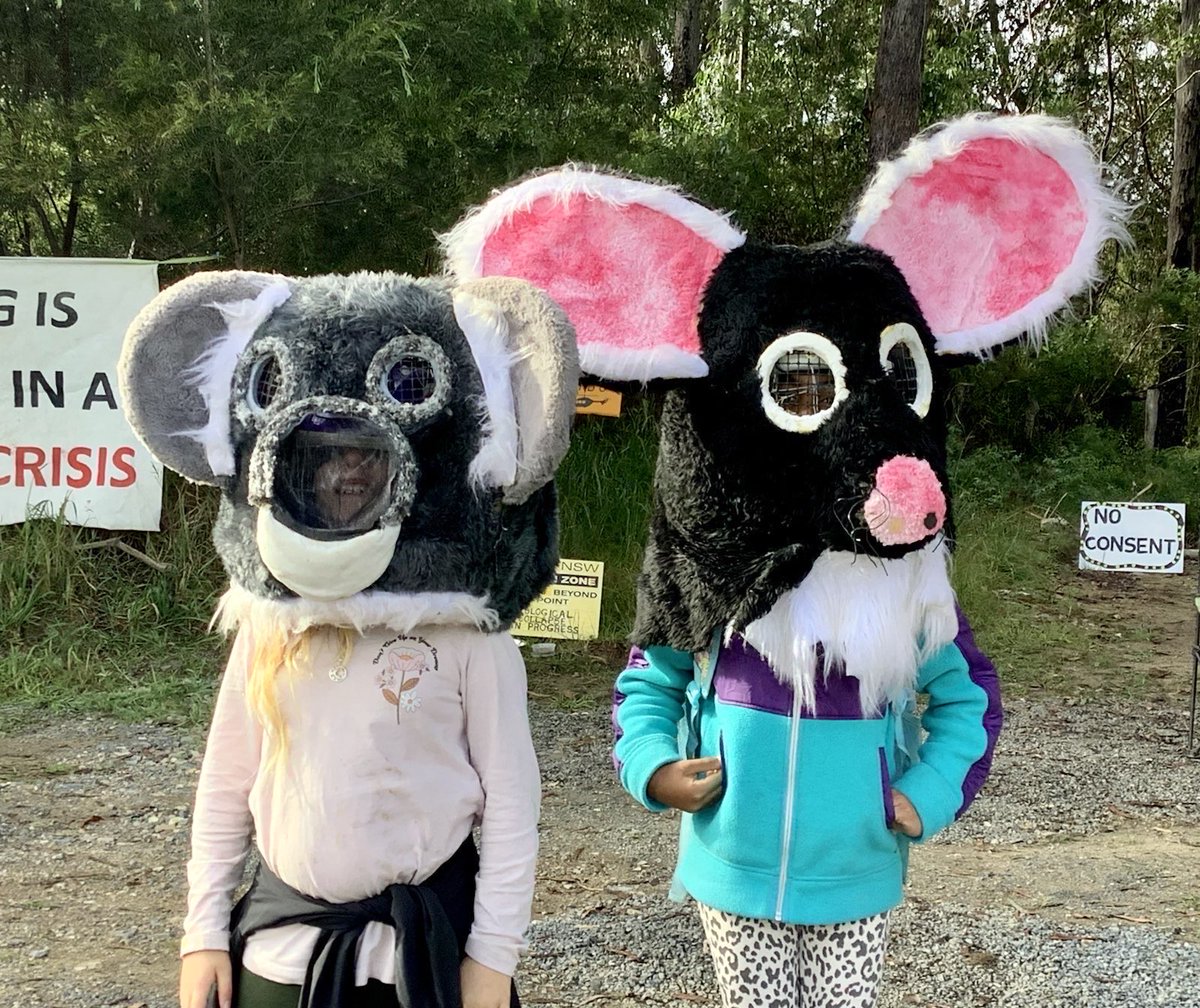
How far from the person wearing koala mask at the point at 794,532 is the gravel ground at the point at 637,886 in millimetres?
1149

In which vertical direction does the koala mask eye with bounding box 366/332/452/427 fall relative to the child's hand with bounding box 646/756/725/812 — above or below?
above

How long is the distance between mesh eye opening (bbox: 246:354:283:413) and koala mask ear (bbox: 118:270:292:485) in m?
0.03

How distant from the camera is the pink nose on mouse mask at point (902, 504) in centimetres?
173

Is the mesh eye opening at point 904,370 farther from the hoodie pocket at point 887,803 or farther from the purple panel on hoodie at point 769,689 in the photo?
the hoodie pocket at point 887,803

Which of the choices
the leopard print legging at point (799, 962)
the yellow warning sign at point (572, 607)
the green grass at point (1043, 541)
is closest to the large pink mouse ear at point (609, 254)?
the leopard print legging at point (799, 962)

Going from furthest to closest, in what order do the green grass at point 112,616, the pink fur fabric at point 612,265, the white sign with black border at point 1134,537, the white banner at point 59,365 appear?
the white sign with black border at point 1134,537
the white banner at point 59,365
the green grass at point 112,616
the pink fur fabric at point 612,265

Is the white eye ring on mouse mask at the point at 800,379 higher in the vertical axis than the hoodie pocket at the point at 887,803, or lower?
higher

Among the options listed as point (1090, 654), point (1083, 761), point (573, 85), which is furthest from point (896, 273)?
point (1090, 654)

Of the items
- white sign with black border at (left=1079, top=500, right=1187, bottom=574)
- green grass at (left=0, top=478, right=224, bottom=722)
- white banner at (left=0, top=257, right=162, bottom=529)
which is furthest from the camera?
white sign with black border at (left=1079, top=500, right=1187, bottom=574)

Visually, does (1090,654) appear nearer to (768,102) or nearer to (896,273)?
(768,102)

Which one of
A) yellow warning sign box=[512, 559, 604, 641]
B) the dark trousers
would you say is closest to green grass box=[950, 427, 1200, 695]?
yellow warning sign box=[512, 559, 604, 641]

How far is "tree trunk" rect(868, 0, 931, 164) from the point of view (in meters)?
7.77

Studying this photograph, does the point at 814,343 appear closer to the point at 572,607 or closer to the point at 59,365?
the point at 572,607

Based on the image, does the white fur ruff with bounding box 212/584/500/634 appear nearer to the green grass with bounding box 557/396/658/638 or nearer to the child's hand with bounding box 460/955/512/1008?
the child's hand with bounding box 460/955/512/1008
